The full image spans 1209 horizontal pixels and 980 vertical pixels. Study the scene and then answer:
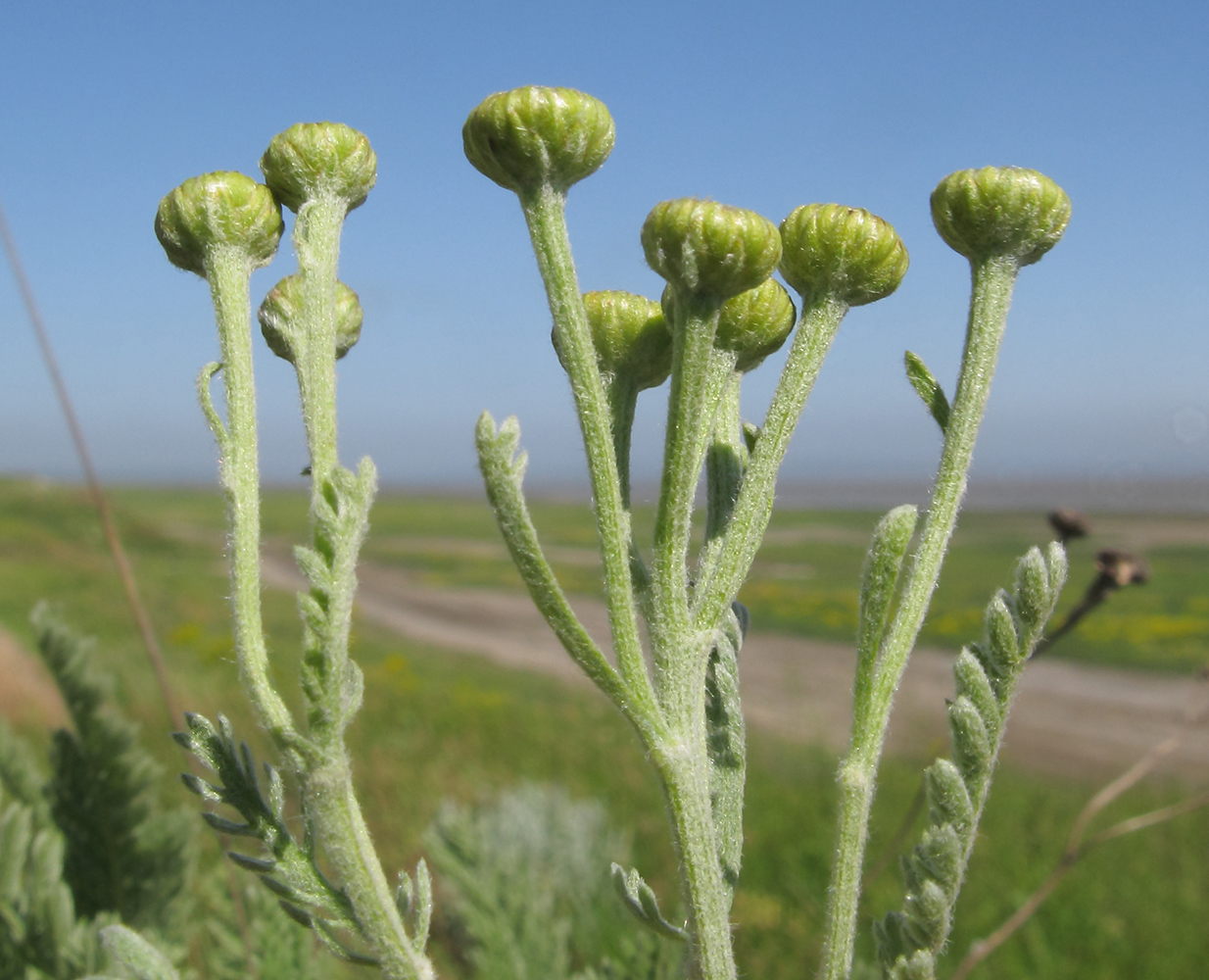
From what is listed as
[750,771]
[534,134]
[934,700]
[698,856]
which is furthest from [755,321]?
[934,700]

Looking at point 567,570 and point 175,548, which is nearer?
point 175,548

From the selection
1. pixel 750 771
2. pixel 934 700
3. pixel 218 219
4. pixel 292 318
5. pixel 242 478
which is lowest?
pixel 934 700

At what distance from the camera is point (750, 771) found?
13008mm

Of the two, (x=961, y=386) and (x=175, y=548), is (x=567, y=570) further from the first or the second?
(x=961, y=386)

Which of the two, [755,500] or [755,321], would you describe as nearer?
[755,500]

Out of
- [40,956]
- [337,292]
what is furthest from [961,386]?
[40,956]

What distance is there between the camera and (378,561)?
63.1 m

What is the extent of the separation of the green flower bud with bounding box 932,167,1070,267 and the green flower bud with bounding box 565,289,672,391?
46 cm

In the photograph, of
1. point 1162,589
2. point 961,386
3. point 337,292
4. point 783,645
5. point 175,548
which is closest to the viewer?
point 961,386

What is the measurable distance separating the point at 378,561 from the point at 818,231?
63.6 m

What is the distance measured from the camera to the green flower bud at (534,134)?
51.1 inches

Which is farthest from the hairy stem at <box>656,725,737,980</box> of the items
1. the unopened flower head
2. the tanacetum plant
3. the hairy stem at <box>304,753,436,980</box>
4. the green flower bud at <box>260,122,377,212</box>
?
the green flower bud at <box>260,122,377,212</box>

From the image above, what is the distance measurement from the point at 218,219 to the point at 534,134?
471 millimetres

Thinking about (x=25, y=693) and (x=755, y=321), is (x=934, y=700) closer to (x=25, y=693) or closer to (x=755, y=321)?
(x=25, y=693)
